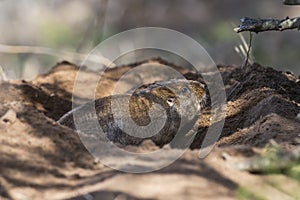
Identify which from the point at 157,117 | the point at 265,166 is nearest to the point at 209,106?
the point at 157,117

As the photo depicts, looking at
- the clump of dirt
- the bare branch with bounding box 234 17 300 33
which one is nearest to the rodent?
the clump of dirt

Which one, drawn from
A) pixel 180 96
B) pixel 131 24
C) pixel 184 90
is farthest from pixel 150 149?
pixel 131 24

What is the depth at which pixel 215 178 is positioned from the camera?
365 centimetres

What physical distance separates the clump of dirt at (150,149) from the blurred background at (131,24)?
18.2ft

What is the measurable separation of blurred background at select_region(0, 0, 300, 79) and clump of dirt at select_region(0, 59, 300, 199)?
553 cm

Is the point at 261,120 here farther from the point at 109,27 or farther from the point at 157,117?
the point at 109,27

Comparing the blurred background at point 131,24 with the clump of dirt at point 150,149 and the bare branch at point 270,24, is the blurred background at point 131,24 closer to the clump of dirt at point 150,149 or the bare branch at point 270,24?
the clump of dirt at point 150,149

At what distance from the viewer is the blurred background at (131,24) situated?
11.8 metres

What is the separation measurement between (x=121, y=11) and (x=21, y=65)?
14.6ft

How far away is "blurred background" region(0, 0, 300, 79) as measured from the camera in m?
11.8

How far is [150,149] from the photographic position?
13.3ft

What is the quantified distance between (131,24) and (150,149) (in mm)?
10347

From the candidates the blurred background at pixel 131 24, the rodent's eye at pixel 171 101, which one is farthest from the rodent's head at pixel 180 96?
the blurred background at pixel 131 24

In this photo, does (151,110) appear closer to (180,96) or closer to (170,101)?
(170,101)
